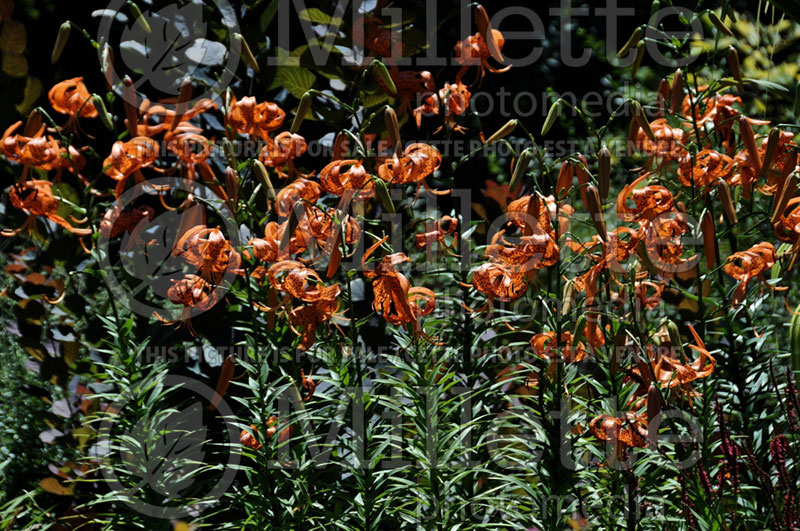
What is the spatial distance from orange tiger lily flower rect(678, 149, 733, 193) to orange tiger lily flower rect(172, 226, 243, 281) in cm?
113

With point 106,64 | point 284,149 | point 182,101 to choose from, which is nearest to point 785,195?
point 284,149

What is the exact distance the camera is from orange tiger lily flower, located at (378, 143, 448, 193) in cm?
179

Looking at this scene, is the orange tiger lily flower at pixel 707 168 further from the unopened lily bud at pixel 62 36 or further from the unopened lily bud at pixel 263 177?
the unopened lily bud at pixel 62 36

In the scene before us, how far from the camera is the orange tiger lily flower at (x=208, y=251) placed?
5.60 feet

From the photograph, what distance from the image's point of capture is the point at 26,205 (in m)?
2.04

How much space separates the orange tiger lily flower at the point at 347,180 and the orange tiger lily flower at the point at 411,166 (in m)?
0.06

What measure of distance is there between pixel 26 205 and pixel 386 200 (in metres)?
1.04

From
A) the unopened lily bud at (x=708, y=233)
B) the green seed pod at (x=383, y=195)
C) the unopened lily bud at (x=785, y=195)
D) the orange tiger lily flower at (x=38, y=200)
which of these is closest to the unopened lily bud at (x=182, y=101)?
the orange tiger lily flower at (x=38, y=200)

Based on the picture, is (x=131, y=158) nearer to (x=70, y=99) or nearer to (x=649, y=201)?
(x=70, y=99)

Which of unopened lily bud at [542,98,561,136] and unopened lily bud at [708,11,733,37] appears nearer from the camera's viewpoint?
unopened lily bud at [542,98,561,136]

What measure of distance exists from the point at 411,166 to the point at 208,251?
19.4 inches

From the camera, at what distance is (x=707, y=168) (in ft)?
6.27

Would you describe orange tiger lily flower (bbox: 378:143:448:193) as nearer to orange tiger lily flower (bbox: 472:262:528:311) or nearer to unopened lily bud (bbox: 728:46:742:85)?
orange tiger lily flower (bbox: 472:262:528:311)

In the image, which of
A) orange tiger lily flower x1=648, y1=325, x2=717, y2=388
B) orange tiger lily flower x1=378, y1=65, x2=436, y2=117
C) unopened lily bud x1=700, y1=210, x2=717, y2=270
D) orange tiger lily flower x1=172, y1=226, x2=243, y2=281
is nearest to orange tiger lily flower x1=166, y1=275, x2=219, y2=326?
orange tiger lily flower x1=172, y1=226, x2=243, y2=281
